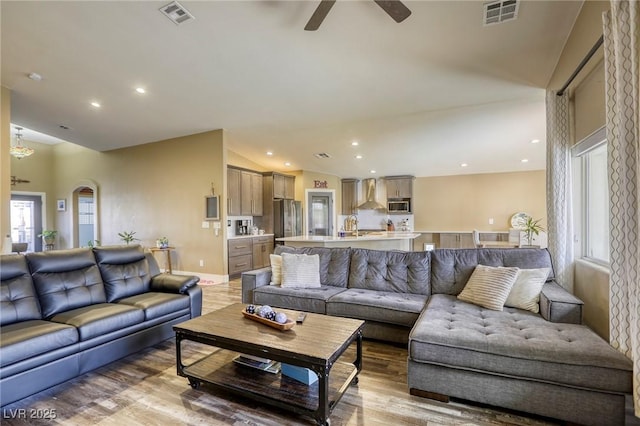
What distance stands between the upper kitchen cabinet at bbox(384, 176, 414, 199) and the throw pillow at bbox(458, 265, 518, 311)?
6129 mm

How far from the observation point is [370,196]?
908 cm

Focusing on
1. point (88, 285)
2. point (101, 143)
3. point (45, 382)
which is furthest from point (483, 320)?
point (101, 143)

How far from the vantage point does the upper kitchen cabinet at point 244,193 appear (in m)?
6.57

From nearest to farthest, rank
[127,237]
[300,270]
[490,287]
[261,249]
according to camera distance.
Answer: [490,287] < [300,270] < [127,237] < [261,249]

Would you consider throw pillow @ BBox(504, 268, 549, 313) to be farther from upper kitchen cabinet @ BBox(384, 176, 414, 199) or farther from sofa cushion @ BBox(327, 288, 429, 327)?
upper kitchen cabinet @ BBox(384, 176, 414, 199)

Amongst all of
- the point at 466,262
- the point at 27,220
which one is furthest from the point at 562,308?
the point at 27,220

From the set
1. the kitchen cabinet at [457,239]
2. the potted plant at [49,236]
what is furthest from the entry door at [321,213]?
the potted plant at [49,236]

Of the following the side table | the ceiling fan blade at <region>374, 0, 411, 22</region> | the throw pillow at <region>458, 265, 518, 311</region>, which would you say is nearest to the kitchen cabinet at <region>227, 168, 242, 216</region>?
the side table

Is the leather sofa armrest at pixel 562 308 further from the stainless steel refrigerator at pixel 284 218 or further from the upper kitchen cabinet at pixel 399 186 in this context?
the upper kitchen cabinet at pixel 399 186

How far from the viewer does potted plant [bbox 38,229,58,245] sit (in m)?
8.14

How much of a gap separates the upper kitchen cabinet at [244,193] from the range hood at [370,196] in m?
3.08

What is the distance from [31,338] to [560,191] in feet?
15.4

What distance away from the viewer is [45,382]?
205 centimetres

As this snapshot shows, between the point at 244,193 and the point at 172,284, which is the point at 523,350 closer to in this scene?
the point at 172,284
